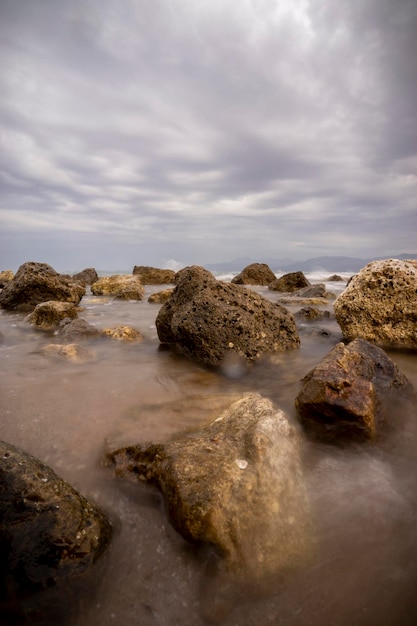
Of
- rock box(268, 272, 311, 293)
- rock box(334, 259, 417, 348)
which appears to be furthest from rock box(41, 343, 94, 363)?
rock box(268, 272, 311, 293)

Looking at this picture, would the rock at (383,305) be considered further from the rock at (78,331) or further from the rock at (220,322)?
the rock at (78,331)

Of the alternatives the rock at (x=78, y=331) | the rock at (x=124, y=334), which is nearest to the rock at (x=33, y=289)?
the rock at (x=78, y=331)

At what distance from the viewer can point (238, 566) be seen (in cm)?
170

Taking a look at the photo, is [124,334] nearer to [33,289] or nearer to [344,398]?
[344,398]

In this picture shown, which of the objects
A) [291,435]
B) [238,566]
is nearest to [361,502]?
[291,435]

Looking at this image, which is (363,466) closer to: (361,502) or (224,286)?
(361,502)

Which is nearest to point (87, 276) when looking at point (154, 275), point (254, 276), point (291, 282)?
point (154, 275)

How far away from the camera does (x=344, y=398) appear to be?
2.80m

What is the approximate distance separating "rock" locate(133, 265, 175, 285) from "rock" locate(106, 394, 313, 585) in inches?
717

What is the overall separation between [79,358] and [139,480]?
2896mm

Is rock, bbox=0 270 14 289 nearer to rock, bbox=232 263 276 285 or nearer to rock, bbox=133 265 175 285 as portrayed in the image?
rock, bbox=133 265 175 285

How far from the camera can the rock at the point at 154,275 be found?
66.6 ft

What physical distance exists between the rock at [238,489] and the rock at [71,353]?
2.57m

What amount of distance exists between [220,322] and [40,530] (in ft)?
11.3
